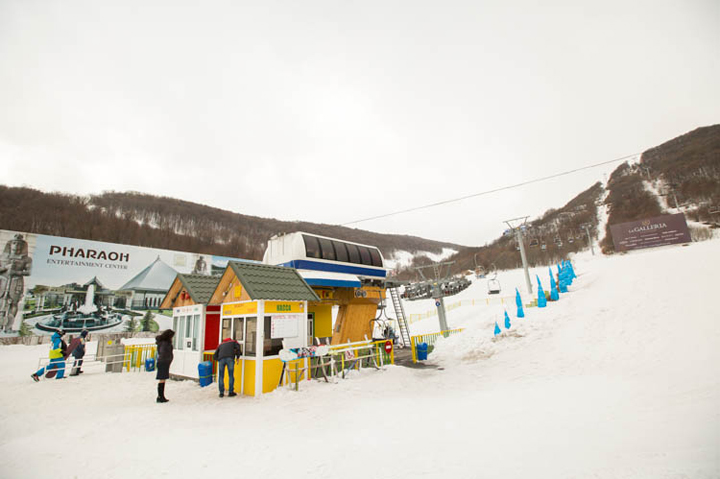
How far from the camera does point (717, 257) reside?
16.9m

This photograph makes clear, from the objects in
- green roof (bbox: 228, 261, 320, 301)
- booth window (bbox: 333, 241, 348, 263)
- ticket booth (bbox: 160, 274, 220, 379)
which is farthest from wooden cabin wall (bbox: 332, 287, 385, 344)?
ticket booth (bbox: 160, 274, 220, 379)

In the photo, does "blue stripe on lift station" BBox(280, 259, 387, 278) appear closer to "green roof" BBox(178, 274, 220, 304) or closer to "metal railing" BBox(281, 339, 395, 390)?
"green roof" BBox(178, 274, 220, 304)

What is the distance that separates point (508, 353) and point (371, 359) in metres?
5.97

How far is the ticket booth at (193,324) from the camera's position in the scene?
12.1 metres

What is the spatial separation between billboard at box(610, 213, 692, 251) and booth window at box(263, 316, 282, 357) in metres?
47.4

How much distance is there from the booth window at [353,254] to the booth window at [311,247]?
2282mm

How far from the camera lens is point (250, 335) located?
32.2 feet

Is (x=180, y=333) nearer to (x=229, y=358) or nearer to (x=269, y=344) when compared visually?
(x=229, y=358)

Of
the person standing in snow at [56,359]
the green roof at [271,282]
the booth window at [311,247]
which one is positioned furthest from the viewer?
the booth window at [311,247]

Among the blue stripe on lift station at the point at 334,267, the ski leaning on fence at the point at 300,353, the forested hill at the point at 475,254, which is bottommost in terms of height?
the ski leaning on fence at the point at 300,353

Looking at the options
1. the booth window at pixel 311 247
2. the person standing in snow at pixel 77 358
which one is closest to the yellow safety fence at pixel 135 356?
the person standing in snow at pixel 77 358

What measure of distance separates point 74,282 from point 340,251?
3182cm

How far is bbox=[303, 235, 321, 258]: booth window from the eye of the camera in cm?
1514

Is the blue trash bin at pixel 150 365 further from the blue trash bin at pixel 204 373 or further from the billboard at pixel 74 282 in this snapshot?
the billboard at pixel 74 282
